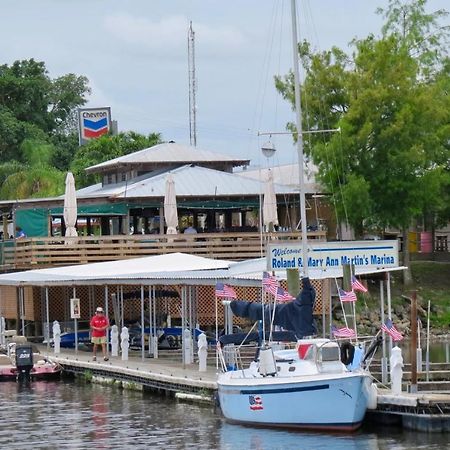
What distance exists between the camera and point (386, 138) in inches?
2608

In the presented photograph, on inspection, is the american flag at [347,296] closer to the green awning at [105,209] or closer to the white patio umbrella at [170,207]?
the white patio umbrella at [170,207]

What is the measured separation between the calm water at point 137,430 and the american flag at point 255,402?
1.71 feet

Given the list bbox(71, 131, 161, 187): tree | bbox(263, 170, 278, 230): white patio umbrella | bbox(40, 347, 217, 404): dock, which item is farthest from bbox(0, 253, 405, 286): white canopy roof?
bbox(71, 131, 161, 187): tree

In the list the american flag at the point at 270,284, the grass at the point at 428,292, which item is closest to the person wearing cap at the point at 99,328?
the american flag at the point at 270,284

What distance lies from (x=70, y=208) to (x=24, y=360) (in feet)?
49.6

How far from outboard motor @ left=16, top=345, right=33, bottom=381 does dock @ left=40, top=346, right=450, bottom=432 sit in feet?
4.68

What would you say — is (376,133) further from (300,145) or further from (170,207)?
(300,145)

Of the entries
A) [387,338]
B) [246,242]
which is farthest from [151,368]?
[246,242]

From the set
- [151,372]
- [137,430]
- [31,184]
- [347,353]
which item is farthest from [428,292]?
[347,353]

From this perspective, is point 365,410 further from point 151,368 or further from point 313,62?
point 313,62

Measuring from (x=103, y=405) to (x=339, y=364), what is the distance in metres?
9.36

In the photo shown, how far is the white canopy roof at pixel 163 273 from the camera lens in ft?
123

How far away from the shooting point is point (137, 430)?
106ft

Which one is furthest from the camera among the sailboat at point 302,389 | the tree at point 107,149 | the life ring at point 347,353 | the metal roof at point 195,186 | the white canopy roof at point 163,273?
the tree at point 107,149
